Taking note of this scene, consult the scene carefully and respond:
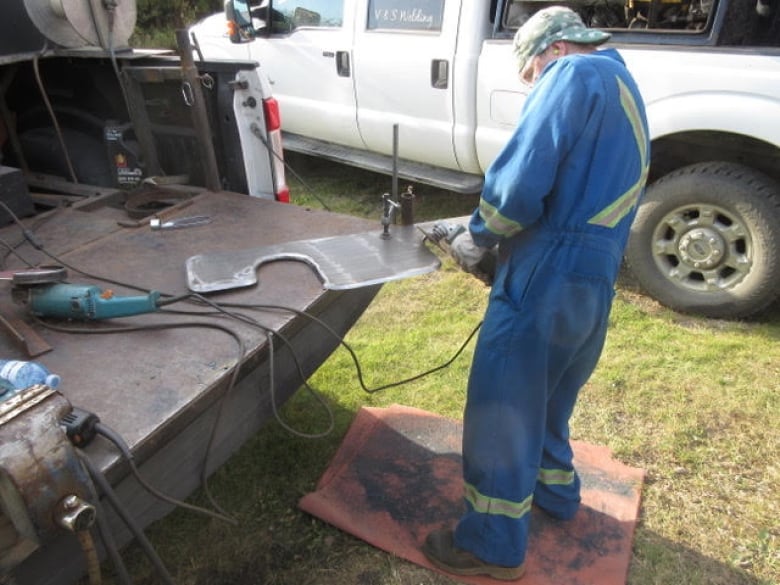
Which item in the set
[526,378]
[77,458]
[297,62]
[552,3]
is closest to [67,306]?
[77,458]

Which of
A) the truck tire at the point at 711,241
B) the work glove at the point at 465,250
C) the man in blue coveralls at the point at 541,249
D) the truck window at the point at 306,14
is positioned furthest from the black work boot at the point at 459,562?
the truck window at the point at 306,14

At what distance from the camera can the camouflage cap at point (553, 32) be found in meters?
1.74

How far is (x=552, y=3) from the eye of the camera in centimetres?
382

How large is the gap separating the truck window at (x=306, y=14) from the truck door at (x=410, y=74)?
30 centimetres

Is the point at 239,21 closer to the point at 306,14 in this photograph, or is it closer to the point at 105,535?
the point at 306,14

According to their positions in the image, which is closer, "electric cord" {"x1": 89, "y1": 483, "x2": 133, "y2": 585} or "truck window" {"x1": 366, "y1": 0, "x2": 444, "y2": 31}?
"electric cord" {"x1": 89, "y1": 483, "x2": 133, "y2": 585}

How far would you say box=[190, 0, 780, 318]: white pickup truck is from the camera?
3.26 m

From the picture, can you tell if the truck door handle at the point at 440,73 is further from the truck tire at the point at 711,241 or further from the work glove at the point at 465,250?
the work glove at the point at 465,250

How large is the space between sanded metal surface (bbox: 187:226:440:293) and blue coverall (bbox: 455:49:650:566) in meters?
0.34

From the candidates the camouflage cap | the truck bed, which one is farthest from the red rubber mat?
the camouflage cap

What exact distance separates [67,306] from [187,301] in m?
0.32

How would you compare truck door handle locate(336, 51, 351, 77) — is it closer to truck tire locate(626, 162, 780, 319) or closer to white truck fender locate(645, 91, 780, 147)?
white truck fender locate(645, 91, 780, 147)

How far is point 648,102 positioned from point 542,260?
2.28m

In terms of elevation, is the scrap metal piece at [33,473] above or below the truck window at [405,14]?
below
